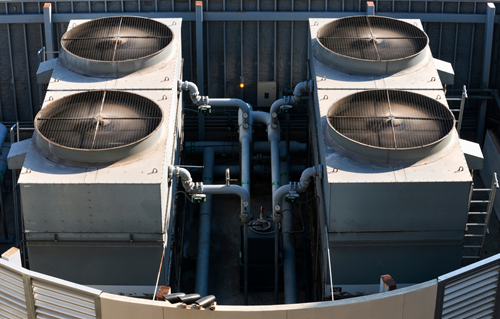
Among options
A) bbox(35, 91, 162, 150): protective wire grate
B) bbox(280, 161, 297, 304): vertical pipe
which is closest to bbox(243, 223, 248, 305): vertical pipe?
bbox(280, 161, 297, 304): vertical pipe

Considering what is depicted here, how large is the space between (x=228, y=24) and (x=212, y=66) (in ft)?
5.60

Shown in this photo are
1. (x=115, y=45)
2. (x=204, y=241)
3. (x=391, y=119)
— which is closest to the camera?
(x=391, y=119)

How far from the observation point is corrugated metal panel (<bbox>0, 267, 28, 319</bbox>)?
15.8 metres

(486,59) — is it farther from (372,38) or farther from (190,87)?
(190,87)

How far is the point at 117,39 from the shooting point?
24.7 m

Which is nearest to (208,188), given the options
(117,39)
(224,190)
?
(224,190)

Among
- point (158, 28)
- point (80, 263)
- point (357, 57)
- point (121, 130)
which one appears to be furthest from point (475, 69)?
point (80, 263)

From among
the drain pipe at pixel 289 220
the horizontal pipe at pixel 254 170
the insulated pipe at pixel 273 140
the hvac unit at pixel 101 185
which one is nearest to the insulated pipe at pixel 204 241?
the horizontal pipe at pixel 254 170

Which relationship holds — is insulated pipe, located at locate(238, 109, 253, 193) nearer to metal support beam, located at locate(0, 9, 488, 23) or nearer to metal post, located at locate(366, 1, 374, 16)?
metal support beam, located at locate(0, 9, 488, 23)

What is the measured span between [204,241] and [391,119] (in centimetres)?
749

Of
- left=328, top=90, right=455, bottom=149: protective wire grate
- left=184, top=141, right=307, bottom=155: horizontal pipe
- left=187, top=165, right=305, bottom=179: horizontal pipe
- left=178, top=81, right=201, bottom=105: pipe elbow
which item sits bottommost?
left=187, top=165, right=305, bottom=179: horizontal pipe

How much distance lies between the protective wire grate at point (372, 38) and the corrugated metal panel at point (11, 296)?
12.5m

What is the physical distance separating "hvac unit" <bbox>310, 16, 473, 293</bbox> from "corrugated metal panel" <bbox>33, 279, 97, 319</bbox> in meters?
6.63

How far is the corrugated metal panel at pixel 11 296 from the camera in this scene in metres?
15.8
